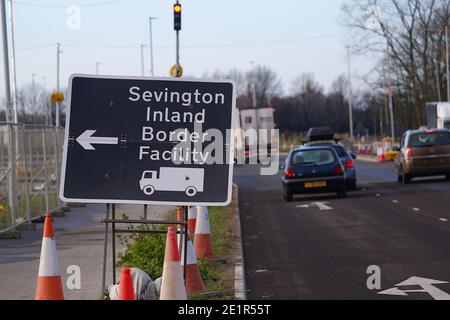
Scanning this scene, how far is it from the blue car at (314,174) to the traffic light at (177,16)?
20.2 feet

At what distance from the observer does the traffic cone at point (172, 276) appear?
7.50 metres

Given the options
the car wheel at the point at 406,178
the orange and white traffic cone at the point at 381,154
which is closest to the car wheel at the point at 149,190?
the car wheel at the point at 406,178

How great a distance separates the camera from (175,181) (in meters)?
8.29

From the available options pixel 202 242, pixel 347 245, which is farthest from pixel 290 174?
pixel 202 242

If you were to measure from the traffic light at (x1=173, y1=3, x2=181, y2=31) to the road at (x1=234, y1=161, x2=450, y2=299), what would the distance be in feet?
14.9

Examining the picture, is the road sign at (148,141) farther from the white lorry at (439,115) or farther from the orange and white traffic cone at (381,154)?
the orange and white traffic cone at (381,154)

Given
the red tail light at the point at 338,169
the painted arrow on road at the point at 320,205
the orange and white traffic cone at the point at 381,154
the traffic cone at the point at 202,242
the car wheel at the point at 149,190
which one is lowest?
the orange and white traffic cone at the point at 381,154

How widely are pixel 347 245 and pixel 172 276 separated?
7.12 m

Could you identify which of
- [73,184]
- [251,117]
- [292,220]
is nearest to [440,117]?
[251,117]

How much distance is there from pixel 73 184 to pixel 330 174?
17148 mm

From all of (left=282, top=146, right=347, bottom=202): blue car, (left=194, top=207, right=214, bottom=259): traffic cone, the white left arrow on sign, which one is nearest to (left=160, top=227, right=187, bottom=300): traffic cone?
the white left arrow on sign

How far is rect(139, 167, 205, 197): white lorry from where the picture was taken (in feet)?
27.1

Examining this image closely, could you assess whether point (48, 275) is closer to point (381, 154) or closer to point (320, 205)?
point (320, 205)

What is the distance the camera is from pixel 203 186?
8266 millimetres
